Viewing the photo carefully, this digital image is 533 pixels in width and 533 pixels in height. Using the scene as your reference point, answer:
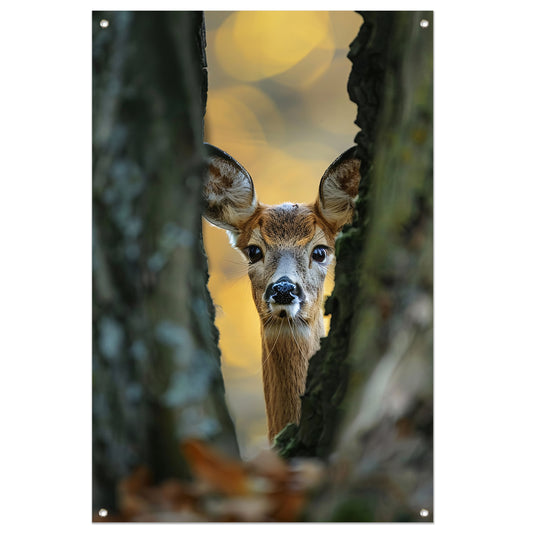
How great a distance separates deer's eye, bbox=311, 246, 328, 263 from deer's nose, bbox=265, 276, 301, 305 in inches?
6.1

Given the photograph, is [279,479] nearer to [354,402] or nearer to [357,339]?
[354,402]

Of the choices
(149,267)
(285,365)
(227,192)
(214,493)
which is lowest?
(214,493)

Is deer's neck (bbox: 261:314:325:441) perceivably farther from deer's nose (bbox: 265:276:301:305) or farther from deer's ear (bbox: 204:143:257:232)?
deer's ear (bbox: 204:143:257:232)

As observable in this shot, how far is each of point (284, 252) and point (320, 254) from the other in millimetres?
135

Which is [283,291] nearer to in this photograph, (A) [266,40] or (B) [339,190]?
(B) [339,190]

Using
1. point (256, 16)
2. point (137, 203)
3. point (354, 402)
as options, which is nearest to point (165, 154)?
point (137, 203)

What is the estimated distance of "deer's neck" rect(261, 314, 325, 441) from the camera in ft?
7.96

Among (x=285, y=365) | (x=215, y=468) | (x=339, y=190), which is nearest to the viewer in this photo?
(x=215, y=468)

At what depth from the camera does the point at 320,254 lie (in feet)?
7.84

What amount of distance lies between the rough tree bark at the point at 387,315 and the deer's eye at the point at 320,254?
1.28 ft

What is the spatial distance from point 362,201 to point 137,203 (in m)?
0.66

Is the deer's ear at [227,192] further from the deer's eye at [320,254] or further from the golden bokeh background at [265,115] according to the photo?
the deer's eye at [320,254]

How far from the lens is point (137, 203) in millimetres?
1890

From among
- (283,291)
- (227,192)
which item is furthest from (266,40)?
(283,291)
